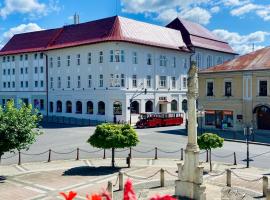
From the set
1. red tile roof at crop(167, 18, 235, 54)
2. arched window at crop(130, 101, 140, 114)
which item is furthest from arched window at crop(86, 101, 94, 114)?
red tile roof at crop(167, 18, 235, 54)

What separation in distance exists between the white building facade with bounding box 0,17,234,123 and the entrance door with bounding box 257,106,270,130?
14.1m

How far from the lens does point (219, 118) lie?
130 ft

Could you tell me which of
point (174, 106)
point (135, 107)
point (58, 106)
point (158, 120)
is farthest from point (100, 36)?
point (174, 106)

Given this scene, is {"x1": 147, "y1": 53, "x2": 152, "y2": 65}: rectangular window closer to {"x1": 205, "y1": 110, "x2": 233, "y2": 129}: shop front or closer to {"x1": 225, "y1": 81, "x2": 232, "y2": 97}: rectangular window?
{"x1": 205, "y1": 110, "x2": 233, "y2": 129}: shop front

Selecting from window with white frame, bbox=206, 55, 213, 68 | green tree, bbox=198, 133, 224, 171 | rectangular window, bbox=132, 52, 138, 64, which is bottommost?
green tree, bbox=198, 133, 224, 171

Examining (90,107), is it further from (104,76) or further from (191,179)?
(191,179)

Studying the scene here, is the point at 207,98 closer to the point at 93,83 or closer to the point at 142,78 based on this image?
the point at 142,78

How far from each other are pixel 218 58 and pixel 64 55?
29.6 m

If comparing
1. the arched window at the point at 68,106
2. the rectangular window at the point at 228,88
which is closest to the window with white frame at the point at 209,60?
the rectangular window at the point at 228,88

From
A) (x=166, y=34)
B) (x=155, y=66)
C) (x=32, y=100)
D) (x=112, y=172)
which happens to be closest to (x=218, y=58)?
(x=166, y=34)

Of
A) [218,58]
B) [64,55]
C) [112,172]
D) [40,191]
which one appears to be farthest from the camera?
[218,58]

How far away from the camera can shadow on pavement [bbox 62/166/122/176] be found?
715 inches

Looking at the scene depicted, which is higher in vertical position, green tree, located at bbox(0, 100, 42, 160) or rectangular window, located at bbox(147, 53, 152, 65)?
rectangular window, located at bbox(147, 53, 152, 65)

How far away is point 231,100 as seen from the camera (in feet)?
125
